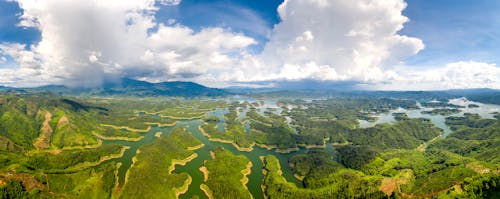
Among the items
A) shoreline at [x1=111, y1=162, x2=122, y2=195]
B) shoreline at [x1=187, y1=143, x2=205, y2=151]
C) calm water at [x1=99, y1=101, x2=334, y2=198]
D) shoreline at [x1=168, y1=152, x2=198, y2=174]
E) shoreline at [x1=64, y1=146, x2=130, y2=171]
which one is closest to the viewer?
shoreline at [x1=111, y1=162, x2=122, y2=195]

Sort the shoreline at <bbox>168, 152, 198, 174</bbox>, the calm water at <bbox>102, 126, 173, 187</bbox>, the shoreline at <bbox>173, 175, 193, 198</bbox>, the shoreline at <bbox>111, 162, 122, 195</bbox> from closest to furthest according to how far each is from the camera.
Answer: the shoreline at <bbox>111, 162, 122, 195</bbox>
the shoreline at <bbox>173, 175, 193, 198</bbox>
the calm water at <bbox>102, 126, 173, 187</bbox>
the shoreline at <bbox>168, 152, 198, 174</bbox>

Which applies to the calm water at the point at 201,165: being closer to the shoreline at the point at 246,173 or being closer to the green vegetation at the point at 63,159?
the shoreline at the point at 246,173


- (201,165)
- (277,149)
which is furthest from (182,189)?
(277,149)

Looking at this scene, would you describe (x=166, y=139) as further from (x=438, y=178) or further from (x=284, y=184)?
(x=438, y=178)

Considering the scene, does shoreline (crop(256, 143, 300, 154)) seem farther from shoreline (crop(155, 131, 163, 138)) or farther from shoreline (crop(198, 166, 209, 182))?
shoreline (crop(155, 131, 163, 138))

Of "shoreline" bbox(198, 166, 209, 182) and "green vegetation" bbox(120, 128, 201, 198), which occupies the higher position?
"green vegetation" bbox(120, 128, 201, 198)

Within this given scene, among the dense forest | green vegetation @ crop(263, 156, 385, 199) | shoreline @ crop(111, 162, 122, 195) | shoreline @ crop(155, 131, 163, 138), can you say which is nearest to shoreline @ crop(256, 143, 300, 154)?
the dense forest

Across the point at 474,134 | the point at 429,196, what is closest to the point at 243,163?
the point at 429,196
